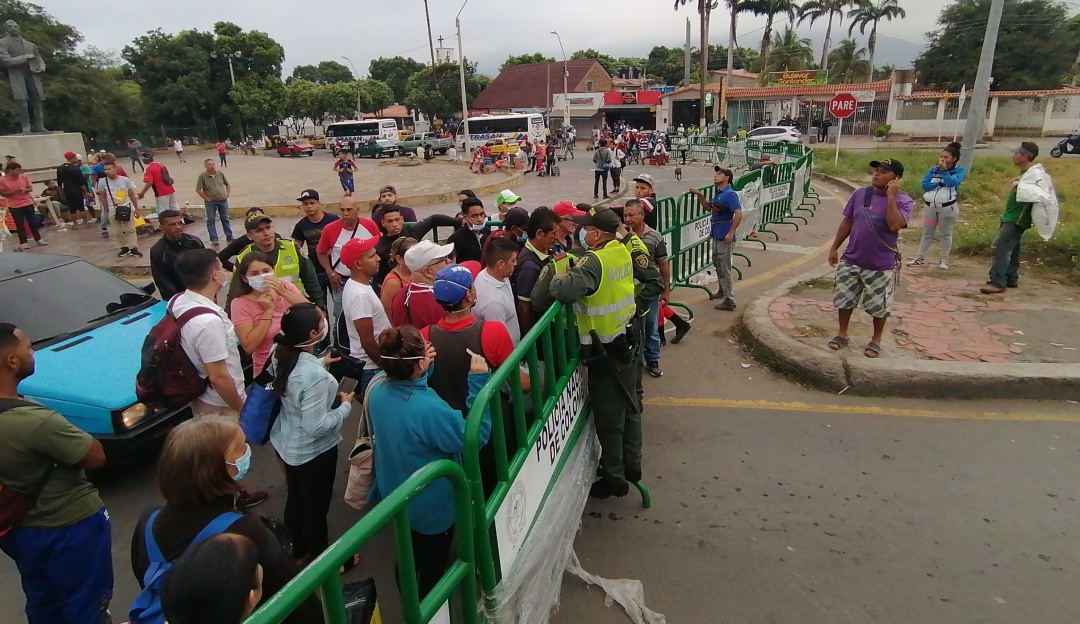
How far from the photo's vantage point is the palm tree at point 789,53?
57.2m

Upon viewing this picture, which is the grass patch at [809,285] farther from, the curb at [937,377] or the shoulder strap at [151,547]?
the shoulder strap at [151,547]

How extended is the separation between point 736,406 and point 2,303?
5.65 meters

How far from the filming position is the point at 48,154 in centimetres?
2230

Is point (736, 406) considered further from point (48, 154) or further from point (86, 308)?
point (48, 154)

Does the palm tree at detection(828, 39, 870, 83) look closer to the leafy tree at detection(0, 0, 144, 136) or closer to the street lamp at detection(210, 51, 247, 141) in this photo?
the street lamp at detection(210, 51, 247, 141)

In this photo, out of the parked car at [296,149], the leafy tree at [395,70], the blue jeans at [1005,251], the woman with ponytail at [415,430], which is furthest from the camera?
the leafy tree at [395,70]

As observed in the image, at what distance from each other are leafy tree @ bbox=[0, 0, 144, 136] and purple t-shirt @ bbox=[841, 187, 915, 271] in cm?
4935

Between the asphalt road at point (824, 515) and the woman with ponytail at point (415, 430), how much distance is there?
2.62 ft

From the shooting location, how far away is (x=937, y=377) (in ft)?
15.9

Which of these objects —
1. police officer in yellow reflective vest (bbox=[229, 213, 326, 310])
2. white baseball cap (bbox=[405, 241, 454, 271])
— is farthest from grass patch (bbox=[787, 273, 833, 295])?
police officer in yellow reflective vest (bbox=[229, 213, 326, 310])

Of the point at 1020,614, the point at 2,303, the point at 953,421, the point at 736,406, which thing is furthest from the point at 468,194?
the point at 1020,614

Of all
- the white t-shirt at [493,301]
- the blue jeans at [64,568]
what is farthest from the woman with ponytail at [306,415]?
the white t-shirt at [493,301]

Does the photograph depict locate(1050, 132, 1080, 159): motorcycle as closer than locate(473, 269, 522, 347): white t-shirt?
No

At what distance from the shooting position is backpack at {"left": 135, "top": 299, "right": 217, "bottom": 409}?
332 centimetres
